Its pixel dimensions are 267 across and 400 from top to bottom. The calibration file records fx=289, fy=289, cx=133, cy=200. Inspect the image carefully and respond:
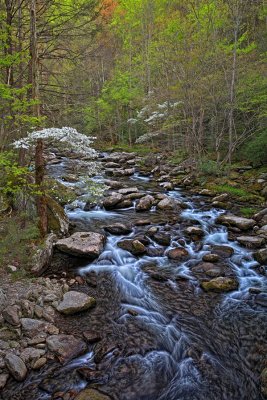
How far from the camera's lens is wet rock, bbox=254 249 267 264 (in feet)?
23.1

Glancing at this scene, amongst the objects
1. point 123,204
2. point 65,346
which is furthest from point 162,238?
point 65,346

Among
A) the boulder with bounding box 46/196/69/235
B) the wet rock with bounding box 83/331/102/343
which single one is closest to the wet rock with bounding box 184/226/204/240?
the boulder with bounding box 46/196/69/235

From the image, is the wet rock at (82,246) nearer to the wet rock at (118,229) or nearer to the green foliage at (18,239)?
the green foliage at (18,239)

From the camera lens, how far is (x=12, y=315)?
15.1ft

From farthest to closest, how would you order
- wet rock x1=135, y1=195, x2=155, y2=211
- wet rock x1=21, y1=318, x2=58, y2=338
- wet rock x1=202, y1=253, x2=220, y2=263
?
wet rock x1=135, y1=195, x2=155, y2=211
wet rock x1=202, y1=253, x2=220, y2=263
wet rock x1=21, y1=318, x2=58, y2=338

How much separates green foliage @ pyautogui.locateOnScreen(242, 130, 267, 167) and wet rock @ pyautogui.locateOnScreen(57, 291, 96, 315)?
11.2m

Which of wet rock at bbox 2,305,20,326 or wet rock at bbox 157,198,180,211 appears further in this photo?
wet rock at bbox 157,198,180,211

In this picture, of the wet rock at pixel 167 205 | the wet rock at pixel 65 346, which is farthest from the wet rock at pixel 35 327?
the wet rock at pixel 167 205

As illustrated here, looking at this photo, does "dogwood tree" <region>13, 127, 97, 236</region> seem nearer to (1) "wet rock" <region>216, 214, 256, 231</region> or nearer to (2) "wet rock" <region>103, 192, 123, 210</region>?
(2) "wet rock" <region>103, 192, 123, 210</region>

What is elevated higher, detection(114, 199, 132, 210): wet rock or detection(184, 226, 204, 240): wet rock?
detection(114, 199, 132, 210): wet rock

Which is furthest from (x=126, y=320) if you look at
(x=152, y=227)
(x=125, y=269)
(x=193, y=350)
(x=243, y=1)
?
(x=243, y=1)

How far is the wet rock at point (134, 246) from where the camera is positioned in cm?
759

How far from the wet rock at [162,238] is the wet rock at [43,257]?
2.94m

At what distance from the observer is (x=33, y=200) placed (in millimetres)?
7602
